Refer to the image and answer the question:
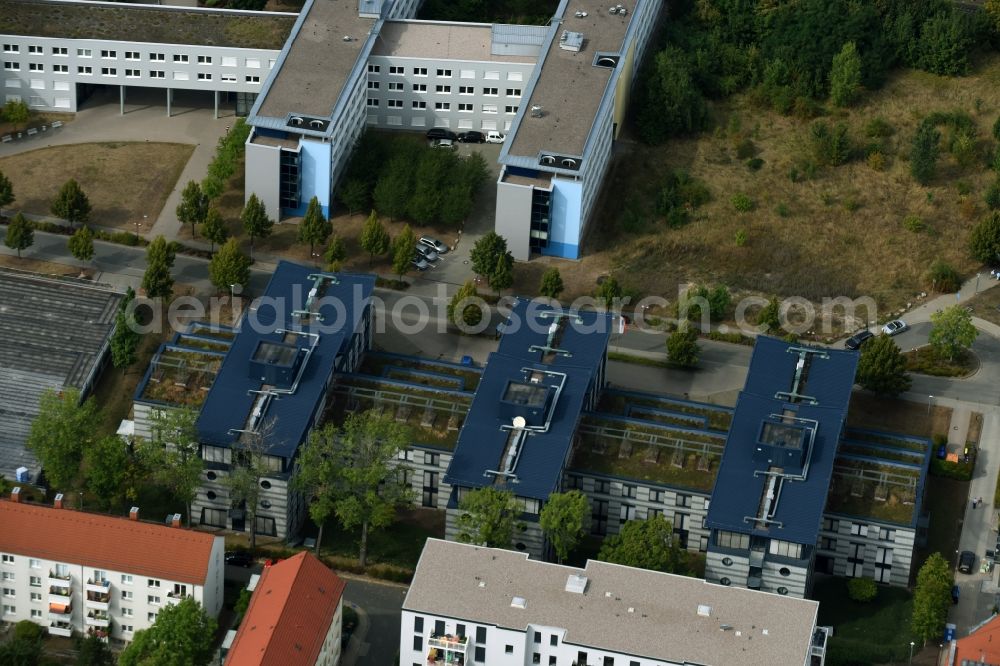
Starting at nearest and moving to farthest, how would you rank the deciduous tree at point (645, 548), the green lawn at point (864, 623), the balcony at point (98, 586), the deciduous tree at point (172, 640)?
the deciduous tree at point (172, 640), the balcony at point (98, 586), the green lawn at point (864, 623), the deciduous tree at point (645, 548)

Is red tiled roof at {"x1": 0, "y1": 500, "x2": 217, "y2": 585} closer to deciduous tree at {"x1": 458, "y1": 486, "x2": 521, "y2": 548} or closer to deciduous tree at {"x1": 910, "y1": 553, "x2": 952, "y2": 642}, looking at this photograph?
deciduous tree at {"x1": 458, "y1": 486, "x2": 521, "y2": 548}

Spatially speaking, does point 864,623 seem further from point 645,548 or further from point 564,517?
point 564,517

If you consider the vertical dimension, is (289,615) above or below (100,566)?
above

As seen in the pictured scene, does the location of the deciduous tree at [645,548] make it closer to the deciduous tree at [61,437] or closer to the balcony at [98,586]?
the balcony at [98,586]

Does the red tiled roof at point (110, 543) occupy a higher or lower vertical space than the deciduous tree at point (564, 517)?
lower

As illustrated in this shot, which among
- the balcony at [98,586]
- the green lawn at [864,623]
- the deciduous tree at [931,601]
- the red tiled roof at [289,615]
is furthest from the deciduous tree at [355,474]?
the deciduous tree at [931,601]

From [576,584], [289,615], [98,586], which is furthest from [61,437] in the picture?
[576,584]

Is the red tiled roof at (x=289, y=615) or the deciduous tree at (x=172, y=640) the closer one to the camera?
the red tiled roof at (x=289, y=615)
